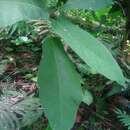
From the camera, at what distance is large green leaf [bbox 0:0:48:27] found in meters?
0.49

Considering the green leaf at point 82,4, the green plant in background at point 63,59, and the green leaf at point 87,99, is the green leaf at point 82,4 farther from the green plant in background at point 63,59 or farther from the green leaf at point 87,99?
the green leaf at point 87,99

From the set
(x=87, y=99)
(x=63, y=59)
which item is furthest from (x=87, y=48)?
(x=87, y=99)

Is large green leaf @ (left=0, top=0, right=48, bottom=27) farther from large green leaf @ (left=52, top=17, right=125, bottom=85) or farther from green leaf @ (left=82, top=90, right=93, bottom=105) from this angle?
green leaf @ (left=82, top=90, right=93, bottom=105)

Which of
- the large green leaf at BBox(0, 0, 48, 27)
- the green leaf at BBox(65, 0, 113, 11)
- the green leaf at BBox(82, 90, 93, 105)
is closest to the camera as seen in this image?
the large green leaf at BBox(0, 0, 48, 27)

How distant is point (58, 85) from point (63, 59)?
0.05 meters

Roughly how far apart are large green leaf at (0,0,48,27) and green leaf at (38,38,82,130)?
0.08 m

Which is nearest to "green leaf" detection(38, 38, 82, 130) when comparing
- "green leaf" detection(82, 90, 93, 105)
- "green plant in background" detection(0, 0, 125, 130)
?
"green plant in background" detection(0, 0, 125, 130)

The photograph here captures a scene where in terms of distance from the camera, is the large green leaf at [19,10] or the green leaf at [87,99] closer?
the large green leaf at [19,10]

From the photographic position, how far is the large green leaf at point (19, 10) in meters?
0.49

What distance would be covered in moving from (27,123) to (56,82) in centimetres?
42

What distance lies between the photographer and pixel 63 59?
2.06 feet

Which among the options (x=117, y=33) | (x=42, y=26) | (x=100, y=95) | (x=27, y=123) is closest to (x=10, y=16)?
(x=27, y=123)

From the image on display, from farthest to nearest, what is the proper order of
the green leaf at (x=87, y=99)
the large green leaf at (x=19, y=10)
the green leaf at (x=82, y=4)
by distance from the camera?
the green leaf at (x=87, y=99) < the green leaf at (x=82, y=4) < the large green leaf at (x=19, y=10)

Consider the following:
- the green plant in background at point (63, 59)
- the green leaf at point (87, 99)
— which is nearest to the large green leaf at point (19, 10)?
the green plant in background at point (63, 59)
